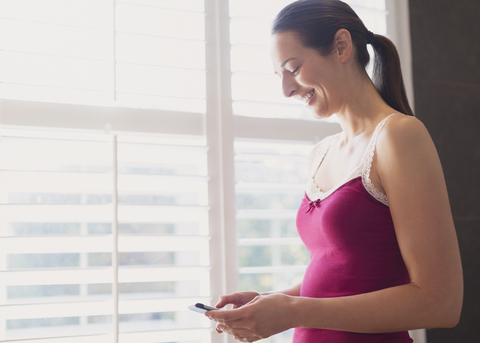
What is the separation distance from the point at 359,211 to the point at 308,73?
1.11 feet

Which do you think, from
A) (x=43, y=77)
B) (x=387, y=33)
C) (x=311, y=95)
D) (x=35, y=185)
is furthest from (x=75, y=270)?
(x=387, y=33)

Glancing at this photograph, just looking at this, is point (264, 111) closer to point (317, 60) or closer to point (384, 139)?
point (317, 60)

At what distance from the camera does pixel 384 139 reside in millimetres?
889

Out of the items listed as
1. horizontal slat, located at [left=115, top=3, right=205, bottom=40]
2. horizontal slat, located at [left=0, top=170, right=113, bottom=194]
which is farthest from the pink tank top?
horizontal slat, located at [left=115, top=3, right=205, bottom=40]

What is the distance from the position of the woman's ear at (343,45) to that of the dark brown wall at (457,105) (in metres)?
0.68

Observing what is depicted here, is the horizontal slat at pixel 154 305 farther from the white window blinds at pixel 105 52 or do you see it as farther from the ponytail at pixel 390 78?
the ponytail at pixel 390 78

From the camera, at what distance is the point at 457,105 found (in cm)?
163

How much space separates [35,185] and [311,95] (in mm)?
739

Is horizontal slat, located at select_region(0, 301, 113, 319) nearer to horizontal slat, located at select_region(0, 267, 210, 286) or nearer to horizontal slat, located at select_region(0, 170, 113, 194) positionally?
horizontal slat, located at select_region(0, 267, 210, 286)

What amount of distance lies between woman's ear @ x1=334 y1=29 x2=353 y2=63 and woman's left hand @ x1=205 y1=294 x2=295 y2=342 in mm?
562

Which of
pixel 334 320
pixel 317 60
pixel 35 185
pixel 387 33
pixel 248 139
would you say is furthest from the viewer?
pixel 387 33

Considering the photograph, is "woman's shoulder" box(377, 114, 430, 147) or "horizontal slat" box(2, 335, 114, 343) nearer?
"woman's shoulder" box(377, 114, 430, 147)

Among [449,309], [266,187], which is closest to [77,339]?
[266,187]

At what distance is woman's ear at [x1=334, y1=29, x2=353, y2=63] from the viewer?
1.01 meters
